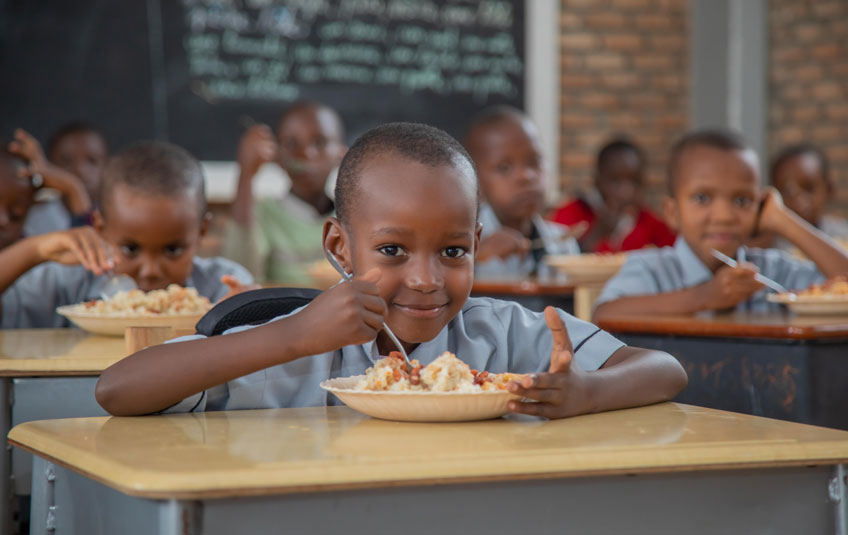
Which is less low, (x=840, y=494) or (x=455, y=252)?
(x=455, y=252)

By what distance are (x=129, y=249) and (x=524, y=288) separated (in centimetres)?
121

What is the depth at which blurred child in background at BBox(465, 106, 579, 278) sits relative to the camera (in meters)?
4.36

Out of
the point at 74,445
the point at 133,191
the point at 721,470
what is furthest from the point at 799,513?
Result: the point at 133,191

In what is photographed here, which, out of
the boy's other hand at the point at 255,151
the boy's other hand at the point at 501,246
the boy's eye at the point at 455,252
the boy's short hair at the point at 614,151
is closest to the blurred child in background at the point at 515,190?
the boy's other hand at the point at 501,246

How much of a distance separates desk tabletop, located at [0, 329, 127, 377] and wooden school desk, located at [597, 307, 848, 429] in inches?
45.3

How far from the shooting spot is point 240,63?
612 cm

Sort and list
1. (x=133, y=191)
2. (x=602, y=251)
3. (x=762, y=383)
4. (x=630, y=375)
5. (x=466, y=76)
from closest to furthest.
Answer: (x=630, y=375) → (x=762, y=383) → (x=133, y=191) → (x=602, y=251) → (x=466, y=76)

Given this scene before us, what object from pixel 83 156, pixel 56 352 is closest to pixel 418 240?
pixel 56 352

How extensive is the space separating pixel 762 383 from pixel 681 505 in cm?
128

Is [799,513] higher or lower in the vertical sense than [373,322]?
lower

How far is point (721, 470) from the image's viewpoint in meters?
1.17

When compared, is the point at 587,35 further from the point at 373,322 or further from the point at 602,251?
the point at 373,322

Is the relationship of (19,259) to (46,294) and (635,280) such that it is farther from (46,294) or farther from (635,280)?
(635,280)

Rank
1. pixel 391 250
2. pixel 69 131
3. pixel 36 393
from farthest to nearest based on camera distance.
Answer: pixel 69 131 < pixel 36 393 < pixel 391 250
